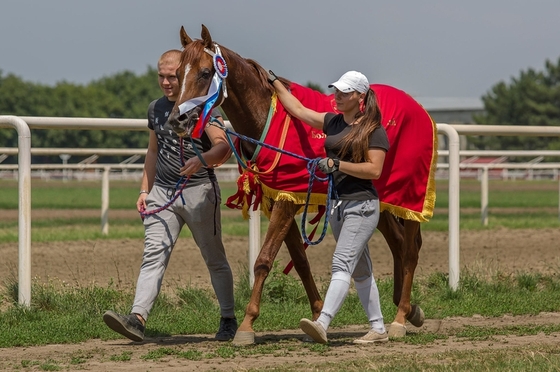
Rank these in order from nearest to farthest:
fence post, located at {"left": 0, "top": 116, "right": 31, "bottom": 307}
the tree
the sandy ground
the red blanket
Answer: the sandy ground < the red blanket < fence post, located at {"left": 0, "top": 116, "right": 31, "bottom": 307} < the tree

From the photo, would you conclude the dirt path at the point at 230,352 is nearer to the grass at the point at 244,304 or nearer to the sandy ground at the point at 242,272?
the sandy ground at the point at 242,272

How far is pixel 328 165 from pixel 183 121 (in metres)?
0.87

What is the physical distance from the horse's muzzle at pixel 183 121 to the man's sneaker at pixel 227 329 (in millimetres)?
1371

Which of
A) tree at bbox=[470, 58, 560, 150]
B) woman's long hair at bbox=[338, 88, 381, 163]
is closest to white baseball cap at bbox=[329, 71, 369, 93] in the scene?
woman's long hair at bbox=[338, 88, 381, 163]

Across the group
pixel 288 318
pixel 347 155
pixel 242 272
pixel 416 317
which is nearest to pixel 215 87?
pixel 347 155

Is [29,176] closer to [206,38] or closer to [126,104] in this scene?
[206,38]

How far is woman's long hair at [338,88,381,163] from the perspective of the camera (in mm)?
6145

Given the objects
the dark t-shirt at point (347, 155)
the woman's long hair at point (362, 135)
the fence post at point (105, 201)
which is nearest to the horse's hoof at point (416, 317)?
the dark t-shirt at point (347, 155)

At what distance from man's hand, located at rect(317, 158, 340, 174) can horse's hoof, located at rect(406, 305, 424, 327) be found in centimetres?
147

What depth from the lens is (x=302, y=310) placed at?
764 centimetres

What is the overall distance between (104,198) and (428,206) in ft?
23.5

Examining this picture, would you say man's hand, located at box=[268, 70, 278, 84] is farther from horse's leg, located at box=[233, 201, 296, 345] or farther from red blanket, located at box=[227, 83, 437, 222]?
horse's leg, located at box=[233, 201, 296, 345]

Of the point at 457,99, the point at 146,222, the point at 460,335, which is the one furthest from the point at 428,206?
the point at 457,99

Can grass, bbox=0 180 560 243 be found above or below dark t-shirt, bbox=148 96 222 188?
below
